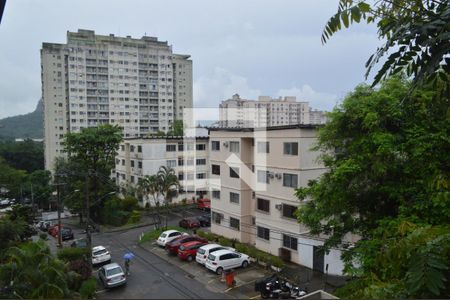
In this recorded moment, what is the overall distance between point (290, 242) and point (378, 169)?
10927 millimetres

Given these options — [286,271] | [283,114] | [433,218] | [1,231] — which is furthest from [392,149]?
[283,114]

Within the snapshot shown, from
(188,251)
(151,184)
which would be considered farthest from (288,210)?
(151,184)

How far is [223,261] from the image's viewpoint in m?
17.0

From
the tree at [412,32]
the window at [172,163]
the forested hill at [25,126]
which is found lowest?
the window at [172,163]

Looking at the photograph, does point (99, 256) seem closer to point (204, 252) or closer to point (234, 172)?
point (204, 252)

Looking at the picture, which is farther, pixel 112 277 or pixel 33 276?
pixel 112 277

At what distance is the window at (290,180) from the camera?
17688mm

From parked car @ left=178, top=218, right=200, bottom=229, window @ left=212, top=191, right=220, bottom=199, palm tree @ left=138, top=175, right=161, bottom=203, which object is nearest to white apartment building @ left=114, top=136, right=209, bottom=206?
palm tree @ left=138, top=175, right=161, bottom=203

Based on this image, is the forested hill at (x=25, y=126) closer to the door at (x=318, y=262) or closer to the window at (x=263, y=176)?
the window at (x=263, y=176)

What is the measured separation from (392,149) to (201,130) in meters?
28.0

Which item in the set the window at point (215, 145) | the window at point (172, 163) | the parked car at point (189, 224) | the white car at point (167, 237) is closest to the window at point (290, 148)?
the window at point (215, 145)

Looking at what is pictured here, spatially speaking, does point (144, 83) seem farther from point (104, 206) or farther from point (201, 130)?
point (104, 206)

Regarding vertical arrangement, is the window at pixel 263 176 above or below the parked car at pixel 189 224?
above

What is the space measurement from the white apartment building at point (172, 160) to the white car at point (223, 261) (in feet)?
57.3
